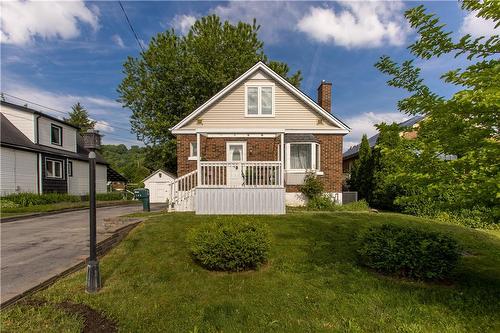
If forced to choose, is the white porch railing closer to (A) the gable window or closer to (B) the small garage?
(B) the small garage

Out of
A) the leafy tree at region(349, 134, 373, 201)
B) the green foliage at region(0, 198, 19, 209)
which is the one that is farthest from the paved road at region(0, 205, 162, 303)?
the leafy tree at region(349, 134, 373, 201)

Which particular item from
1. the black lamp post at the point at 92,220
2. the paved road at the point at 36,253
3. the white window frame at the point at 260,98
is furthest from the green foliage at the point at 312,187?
the black lamp post at the point at 92,220

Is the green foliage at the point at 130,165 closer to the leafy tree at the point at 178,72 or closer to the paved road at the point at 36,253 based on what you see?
the leafy tree at the point at 178,72

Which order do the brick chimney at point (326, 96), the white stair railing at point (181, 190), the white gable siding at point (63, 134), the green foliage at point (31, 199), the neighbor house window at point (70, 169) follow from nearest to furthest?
the white stair railing at point (181, 190)
the brick chimney at point (326, 96)
the green foliage at point (31, 199)
the white gable siding at point (63, 134)
the neighbor house window at point (70, 169)

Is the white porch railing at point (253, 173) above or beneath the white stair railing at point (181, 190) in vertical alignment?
above

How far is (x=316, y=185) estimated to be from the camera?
13.4m

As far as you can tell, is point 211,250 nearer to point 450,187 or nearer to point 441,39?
point 450,187

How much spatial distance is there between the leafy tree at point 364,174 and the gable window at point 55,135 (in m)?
23.7

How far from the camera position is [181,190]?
11.5 m

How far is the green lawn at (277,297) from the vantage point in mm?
3648

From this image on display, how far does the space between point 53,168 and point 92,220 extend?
21.5 meters

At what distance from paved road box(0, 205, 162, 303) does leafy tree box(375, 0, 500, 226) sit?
6.45 meters

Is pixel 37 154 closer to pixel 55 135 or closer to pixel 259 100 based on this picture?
pixel 55 135

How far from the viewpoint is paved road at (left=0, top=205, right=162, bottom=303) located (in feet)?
16.7
